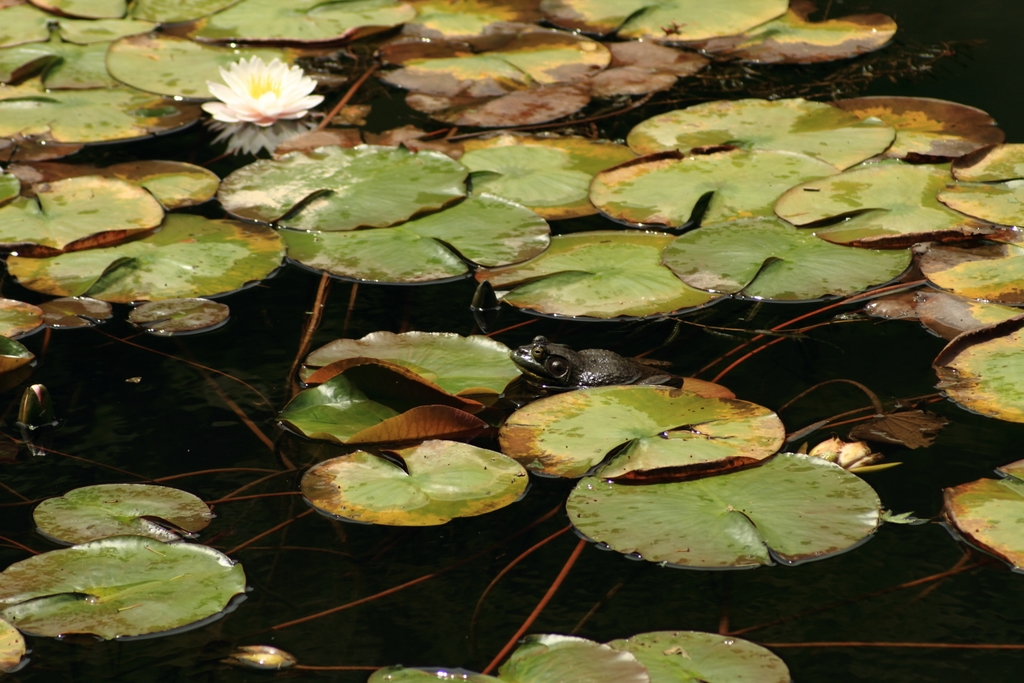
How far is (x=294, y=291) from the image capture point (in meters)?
2.68

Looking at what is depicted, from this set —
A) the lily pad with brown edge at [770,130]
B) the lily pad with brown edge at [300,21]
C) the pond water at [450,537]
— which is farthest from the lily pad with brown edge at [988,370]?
the lily pad with brown edge at [300,21]

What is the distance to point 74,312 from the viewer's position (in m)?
2.56

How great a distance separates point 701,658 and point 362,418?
902 mm

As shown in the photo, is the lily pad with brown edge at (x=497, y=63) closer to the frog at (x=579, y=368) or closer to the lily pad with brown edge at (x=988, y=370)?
the frog at (x=579, y=368)

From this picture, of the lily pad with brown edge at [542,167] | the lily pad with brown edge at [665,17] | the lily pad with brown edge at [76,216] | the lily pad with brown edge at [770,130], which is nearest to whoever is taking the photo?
the lily pad with brown edge at [76,216]

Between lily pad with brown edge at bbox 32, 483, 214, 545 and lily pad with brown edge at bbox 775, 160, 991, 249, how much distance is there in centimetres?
171

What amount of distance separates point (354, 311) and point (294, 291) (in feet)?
0.67

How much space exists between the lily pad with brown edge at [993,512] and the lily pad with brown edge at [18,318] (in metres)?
2.08

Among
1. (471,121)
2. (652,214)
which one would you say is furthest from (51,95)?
(652,214)

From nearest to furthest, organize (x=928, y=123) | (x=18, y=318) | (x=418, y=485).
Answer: (x=418, y=485), (x=18, y=318), (x=928, y=123)

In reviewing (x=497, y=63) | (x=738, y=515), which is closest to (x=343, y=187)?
(x=497, y=63)

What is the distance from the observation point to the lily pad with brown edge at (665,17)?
157 inches

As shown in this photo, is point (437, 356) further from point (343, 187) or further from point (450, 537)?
point (343, 187)

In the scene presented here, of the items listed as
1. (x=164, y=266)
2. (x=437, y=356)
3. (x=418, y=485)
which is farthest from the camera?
(x=164, y=266)
